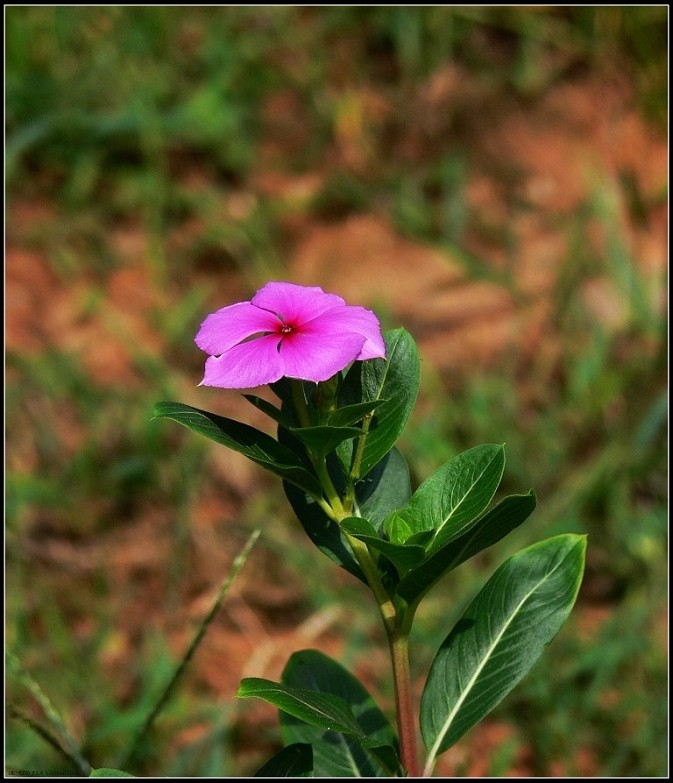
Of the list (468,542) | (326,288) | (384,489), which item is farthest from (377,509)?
(326,288)

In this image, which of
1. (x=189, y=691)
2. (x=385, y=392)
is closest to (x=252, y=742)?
(x=189, y=691)

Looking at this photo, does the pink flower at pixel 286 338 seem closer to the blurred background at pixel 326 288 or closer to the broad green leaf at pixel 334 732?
the broad green leaf at pixel 334 732

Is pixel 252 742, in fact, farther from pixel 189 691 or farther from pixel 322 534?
pixel 322 534

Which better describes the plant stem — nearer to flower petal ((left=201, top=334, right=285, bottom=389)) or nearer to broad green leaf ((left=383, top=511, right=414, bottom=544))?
broad green leaf ((left=383, top=511, right=414, bottom=544))

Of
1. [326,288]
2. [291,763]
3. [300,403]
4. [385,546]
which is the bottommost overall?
[291,763]

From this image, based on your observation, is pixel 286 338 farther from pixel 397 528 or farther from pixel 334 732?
pixel 334 732

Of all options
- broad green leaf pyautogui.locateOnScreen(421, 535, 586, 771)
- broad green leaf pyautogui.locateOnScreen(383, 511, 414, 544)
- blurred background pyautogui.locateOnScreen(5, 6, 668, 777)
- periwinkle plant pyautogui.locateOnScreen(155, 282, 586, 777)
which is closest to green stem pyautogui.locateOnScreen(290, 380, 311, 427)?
periwinkle plant pyautogui.locateOnScreen(155, 282, 586, 777)

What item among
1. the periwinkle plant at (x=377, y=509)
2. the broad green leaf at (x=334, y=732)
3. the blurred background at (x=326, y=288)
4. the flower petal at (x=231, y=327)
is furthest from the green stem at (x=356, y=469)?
the blurred background at (x=326, y=288)
